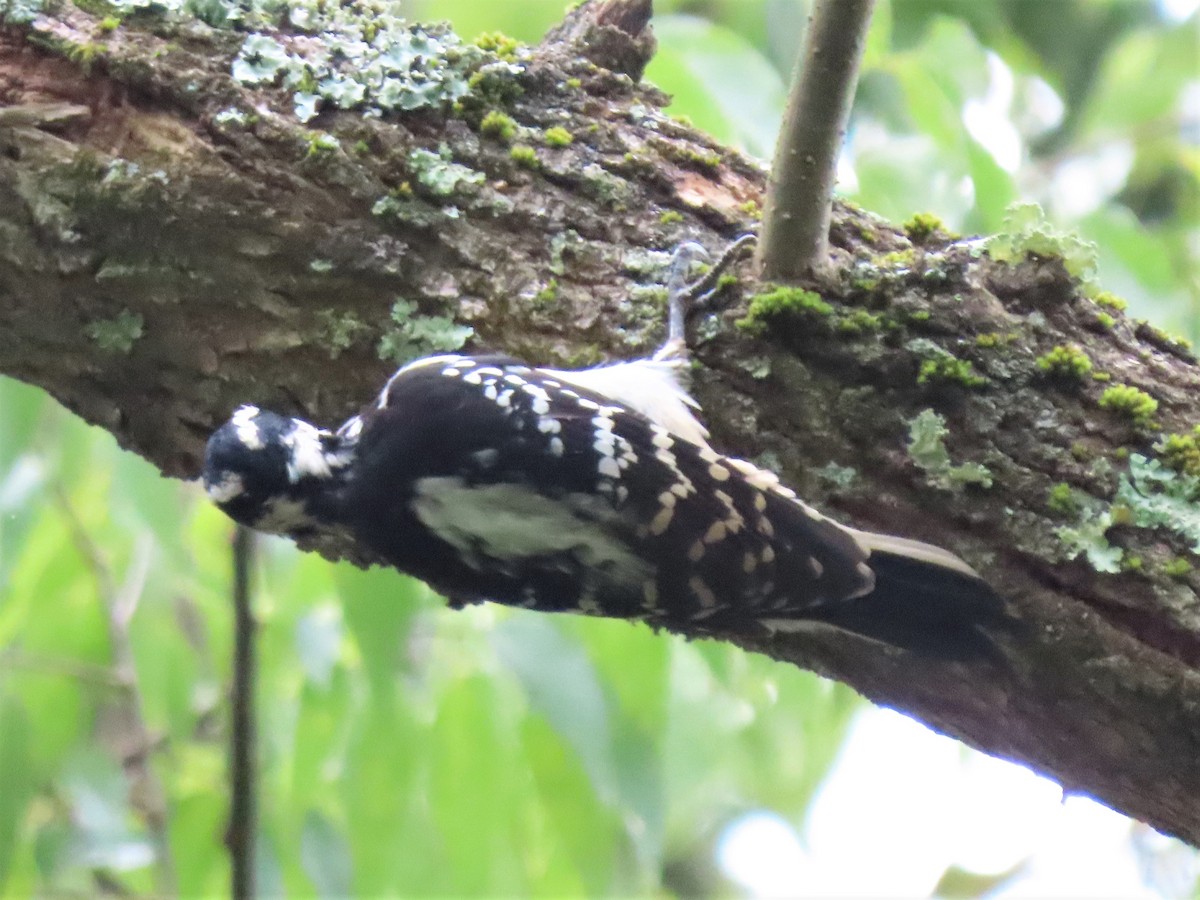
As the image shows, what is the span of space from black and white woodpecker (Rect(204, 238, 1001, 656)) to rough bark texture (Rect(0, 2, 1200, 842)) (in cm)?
7

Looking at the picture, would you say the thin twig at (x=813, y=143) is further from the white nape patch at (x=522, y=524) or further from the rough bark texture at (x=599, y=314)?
the white nape patch at (x=522, y=524)

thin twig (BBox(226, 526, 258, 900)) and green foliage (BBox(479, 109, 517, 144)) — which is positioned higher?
green foliage (BBox(479, 109, 517, 144))

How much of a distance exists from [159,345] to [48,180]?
37cm

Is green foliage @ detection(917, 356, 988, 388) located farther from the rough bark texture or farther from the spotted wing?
the spotted wing

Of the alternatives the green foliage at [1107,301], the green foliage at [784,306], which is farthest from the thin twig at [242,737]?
the green foliage at [1107,301]

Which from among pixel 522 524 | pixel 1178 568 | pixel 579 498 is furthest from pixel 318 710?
pixel 1178 568

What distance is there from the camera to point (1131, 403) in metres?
2.05

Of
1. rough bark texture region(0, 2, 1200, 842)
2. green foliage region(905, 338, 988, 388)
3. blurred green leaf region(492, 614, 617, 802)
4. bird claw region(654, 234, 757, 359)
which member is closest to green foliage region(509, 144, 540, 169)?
rough bark texture region(0, 2, 1200, 842)

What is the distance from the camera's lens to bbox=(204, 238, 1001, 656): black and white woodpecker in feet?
7.11

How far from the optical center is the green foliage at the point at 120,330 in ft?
7.87

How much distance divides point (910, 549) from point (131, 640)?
210 centimetres

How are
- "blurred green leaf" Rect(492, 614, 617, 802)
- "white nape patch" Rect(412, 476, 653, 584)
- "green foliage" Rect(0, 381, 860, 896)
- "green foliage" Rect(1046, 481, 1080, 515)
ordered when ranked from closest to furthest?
"green foliage" Rect(1046, 481, 1080, 515)
"white nape patch" Rect(412, 476, 653, 584)
"blurred green leaf" Rect(492, 614, 617, 802)
"green foliage" Rect(0, 381, 860, 896)

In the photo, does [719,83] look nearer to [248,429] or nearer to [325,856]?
[248,429]

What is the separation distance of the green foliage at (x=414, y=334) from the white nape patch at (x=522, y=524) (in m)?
0.25
